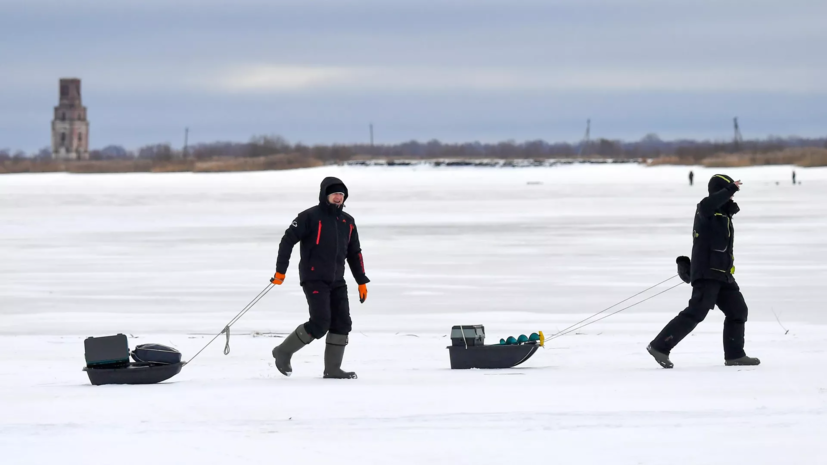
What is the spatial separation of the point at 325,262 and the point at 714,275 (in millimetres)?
2415

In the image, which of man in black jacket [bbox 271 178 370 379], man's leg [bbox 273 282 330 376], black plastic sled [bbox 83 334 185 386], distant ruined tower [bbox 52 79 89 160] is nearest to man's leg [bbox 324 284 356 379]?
man in black jacket [bbox 271 178 370 379]

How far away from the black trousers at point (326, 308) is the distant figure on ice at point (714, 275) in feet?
6.52

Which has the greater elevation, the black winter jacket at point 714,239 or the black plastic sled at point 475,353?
the black winter jacket at point 714,239

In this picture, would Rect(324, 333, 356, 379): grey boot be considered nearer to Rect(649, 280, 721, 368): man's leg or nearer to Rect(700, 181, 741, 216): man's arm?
Rect(649, 280, 721, 368): man's leg

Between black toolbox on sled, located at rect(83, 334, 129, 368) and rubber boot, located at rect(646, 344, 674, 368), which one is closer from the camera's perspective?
black toolbox on sled, located at rect(83, 334, 129, 368)

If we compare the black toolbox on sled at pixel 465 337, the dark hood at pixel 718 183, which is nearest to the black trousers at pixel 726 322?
the dark hood at pixel 718 183

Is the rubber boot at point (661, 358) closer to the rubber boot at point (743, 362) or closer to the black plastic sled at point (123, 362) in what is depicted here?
the rubber boot at point (743, 362)

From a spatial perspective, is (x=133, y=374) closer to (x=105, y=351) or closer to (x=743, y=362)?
(x=105, y=351)

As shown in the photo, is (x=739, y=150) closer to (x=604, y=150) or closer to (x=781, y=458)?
(x=604, y=150)

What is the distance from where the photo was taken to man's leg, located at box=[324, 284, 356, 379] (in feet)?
24.6

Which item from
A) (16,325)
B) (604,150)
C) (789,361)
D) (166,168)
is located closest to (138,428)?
(789,361)

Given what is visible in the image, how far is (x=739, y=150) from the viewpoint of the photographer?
4619 inches

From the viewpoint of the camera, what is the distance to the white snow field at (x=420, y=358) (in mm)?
5441

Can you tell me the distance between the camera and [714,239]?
752 centimetres
